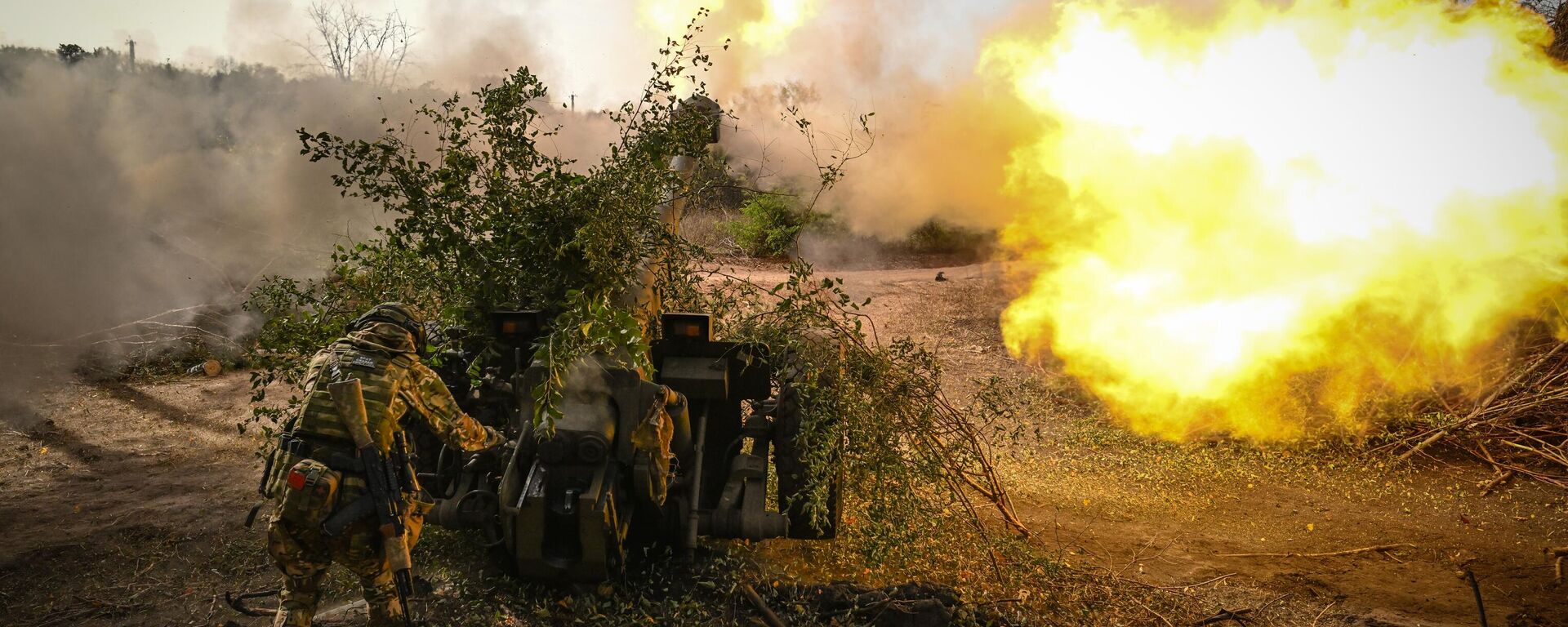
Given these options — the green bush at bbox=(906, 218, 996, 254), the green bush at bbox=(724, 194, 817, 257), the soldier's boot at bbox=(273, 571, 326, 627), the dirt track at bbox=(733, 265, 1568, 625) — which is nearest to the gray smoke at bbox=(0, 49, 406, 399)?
the green bush at bbox=(724, 194, 817, 257)

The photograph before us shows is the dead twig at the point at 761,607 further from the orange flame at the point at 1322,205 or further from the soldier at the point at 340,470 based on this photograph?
the orange flame at the point at 1322,205

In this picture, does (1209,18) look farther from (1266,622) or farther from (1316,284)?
(1266,622)

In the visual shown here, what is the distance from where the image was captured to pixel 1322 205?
9.59 meters

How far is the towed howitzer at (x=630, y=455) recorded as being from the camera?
5.15 m

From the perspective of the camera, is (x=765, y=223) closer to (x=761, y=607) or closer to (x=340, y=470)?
(x=761, y=607)

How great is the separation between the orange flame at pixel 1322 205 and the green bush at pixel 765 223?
7.84 metres

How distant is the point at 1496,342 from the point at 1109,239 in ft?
13.2

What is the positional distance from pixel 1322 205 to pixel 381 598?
9.39 meters

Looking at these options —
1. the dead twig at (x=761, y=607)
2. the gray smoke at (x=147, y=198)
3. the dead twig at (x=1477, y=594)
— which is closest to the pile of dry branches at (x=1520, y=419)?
the dead twig at (x=1477, y=594)

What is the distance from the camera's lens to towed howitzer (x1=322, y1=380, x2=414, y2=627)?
4.80 m

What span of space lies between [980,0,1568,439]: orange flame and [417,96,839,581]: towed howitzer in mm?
5237

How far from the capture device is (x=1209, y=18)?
10.4 m

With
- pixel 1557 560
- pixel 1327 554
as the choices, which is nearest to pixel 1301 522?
pixel 1327 554

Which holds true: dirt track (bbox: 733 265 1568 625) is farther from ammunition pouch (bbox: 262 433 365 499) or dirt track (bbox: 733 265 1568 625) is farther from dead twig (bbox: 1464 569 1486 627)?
ammunition pouch (bbox: 262 433 365 499)
